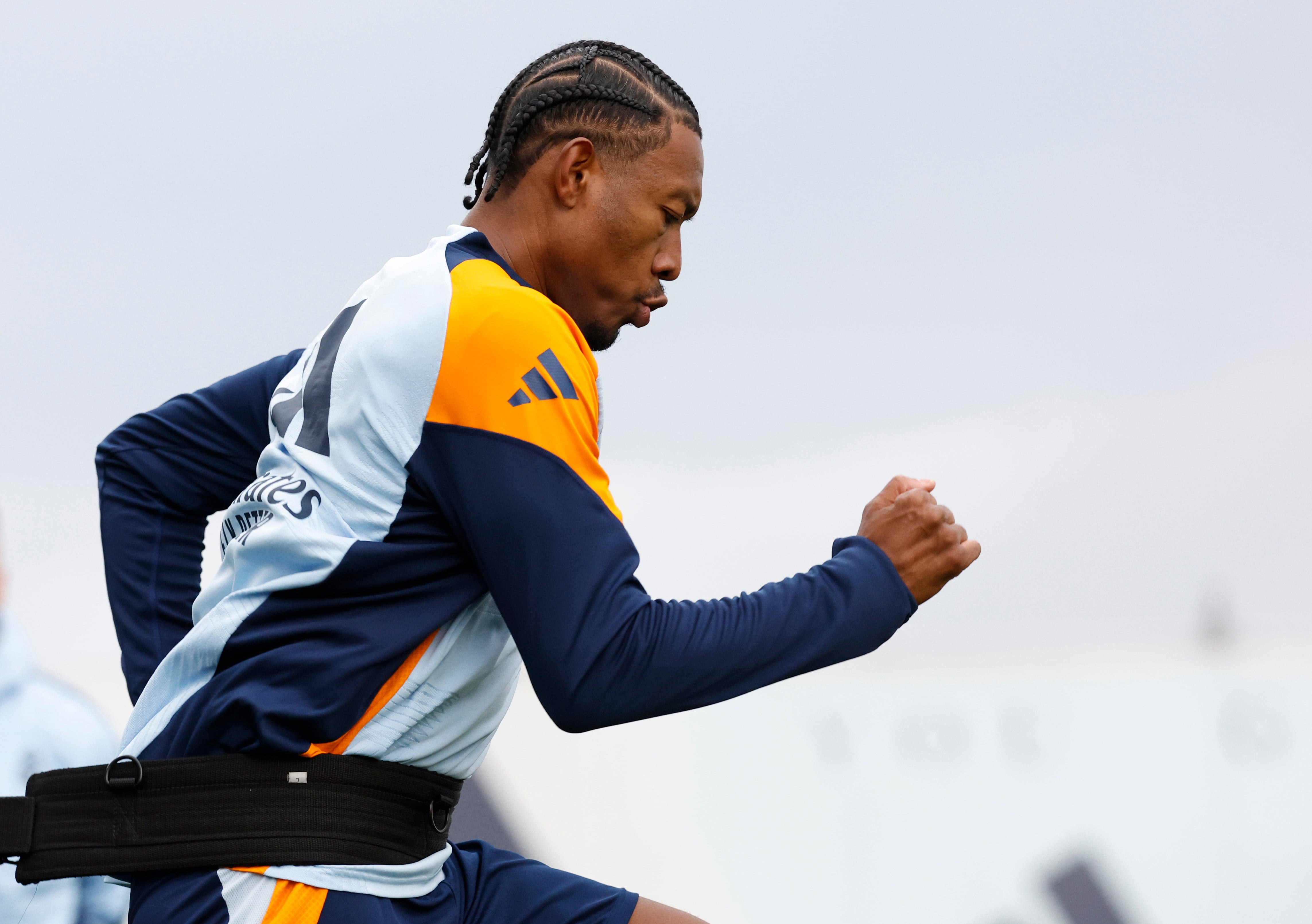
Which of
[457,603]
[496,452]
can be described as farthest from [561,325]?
[457,603]

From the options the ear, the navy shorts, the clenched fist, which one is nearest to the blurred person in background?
the navy shorts

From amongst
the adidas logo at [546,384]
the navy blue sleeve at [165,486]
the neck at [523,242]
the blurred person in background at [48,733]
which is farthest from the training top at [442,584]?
the blurred person in background at [48,733]

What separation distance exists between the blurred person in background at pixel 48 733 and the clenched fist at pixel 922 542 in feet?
8.33

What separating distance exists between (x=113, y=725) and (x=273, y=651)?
2938 mm

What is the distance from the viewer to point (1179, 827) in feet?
12.1

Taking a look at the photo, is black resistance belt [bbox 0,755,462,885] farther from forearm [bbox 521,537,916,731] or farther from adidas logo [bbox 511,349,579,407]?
adidas logo [bbox 511,349,579,407]

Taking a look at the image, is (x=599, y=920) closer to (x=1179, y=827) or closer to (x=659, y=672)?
(x=659, y=672)

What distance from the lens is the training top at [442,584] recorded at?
39.3 inches

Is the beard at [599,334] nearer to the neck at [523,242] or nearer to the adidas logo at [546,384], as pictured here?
the neck at [523,242]

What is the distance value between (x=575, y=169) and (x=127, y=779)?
2.39 feet

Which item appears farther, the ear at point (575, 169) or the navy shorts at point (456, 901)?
the ear at point (575, 169)

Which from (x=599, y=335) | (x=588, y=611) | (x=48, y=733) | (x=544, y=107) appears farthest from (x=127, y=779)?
(x=48, y=733)

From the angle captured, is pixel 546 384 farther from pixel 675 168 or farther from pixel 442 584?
pixel 675 168

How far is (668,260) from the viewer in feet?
4.21
